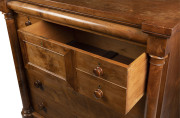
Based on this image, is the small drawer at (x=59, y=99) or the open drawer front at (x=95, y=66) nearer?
the open drawer front at (x=95, y=66)

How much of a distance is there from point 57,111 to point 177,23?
89 centimetres

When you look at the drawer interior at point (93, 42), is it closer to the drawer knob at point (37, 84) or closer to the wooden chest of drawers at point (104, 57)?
the wooden chest of drawers at point (104, 57)

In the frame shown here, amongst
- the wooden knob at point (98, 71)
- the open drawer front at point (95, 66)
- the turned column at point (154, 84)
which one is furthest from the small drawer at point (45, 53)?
the turned column at point (154, 84)

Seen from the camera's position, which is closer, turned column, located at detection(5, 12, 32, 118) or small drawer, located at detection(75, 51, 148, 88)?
small drawer, located at detection(75, 51, 148, 88)

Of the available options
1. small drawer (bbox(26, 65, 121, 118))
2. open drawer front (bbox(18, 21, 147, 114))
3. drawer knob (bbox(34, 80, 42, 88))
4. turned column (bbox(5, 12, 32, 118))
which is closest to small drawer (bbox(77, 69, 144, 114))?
open drawer front (bbox(18, 21, 147, 114))

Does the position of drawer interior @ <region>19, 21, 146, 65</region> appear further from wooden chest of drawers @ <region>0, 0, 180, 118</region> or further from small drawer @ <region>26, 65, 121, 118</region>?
small drawer @ <region>26, 65, 121, 118</region>

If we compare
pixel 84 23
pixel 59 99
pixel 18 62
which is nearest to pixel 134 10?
pixel 84 23

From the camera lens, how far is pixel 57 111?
1.47 metres

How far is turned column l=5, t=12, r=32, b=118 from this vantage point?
146cm

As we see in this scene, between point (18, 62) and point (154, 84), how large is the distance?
89 centimetres

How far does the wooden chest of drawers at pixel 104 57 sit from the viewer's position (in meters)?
0.91

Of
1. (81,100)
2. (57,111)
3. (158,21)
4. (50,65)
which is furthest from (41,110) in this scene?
(158,21)

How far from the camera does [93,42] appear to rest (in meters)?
1.47

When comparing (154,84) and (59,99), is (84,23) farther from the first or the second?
(59,99)
